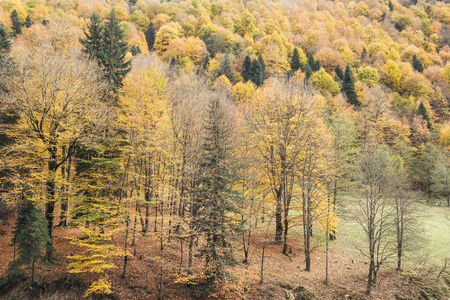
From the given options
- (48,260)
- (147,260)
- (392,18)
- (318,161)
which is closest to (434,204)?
(318,161)

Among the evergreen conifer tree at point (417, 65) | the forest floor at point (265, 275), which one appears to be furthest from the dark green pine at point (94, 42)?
the evergreen conifer tree at point (417, 65)

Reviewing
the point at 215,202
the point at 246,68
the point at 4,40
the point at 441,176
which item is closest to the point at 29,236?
the point at 215,202

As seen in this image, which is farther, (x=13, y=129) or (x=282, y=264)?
(x=282, y=264)

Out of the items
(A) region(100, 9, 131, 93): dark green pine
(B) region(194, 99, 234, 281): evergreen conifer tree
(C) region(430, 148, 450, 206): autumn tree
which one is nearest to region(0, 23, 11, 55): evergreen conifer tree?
(A) region(100, 9, 131, 93): dark green pine

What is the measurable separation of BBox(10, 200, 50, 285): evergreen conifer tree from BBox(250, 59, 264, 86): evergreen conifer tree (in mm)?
50268

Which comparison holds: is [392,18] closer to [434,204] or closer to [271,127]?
[434,204]

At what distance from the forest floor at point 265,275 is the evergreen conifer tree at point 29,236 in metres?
1.83

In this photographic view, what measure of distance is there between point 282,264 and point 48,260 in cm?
1609

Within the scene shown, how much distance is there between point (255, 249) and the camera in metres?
20.6

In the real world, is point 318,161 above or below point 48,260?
above

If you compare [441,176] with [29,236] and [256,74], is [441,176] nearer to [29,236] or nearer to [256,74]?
[256,74]

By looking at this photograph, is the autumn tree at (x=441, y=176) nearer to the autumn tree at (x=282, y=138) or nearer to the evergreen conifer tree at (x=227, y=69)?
the autumn tree at (x=282, y=138)

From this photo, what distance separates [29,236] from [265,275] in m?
14.5

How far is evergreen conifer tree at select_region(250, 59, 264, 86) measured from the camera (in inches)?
2183
